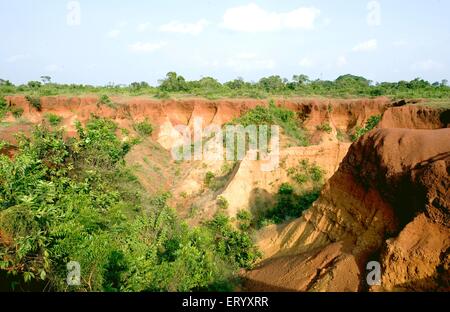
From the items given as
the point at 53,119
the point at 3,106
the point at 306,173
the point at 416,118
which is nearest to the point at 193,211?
the point at 306,173

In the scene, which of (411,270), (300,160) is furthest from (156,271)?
(300,160)

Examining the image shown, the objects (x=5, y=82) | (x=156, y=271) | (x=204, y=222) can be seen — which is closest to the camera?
(x=156, y=271)

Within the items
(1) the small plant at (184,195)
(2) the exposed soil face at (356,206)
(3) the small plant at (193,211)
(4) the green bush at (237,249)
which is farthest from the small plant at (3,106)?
(4) the green bush at (237,249)

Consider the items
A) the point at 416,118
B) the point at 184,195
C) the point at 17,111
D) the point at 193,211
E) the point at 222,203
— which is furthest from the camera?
the point at 17,111

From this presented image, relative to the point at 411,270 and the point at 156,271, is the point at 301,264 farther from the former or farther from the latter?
the point at 156,271

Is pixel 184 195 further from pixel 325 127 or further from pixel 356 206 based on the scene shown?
pixel 325 127

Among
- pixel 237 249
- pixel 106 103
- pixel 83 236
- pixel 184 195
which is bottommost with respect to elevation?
pixel 237 249
